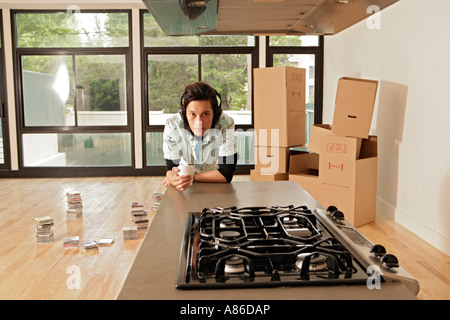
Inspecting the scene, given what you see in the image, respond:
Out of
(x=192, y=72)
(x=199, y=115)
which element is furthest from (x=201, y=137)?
(x=192, y=72)

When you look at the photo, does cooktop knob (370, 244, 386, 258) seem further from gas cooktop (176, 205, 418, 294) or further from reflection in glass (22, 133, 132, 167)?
reflection in glass (22, 133, 132, 167)

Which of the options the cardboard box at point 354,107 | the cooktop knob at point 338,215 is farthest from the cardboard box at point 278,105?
the cooktop knob at point 338,215

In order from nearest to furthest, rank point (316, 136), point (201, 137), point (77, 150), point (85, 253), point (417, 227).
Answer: point (201, 137) → point (85, 253) → point (417, 227) → point (316, 136) → point (77, 150)

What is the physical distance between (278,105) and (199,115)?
2665 millimetres

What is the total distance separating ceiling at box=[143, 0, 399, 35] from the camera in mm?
1459

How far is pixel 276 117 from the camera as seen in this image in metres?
4.71

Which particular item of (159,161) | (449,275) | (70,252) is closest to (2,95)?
(159,161)

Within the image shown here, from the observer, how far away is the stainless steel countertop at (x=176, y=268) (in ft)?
2.68

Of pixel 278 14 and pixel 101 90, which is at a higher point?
pixel 278 14

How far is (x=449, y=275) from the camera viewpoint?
287 cm

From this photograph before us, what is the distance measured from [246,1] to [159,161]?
5526 mm

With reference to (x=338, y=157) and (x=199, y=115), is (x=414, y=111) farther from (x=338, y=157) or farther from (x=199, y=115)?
(x=199, y=115)

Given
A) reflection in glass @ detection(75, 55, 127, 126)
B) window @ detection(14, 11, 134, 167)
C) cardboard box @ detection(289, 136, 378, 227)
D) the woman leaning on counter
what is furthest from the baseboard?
reflection in glass @ detection(75, 55, 127, 126)
